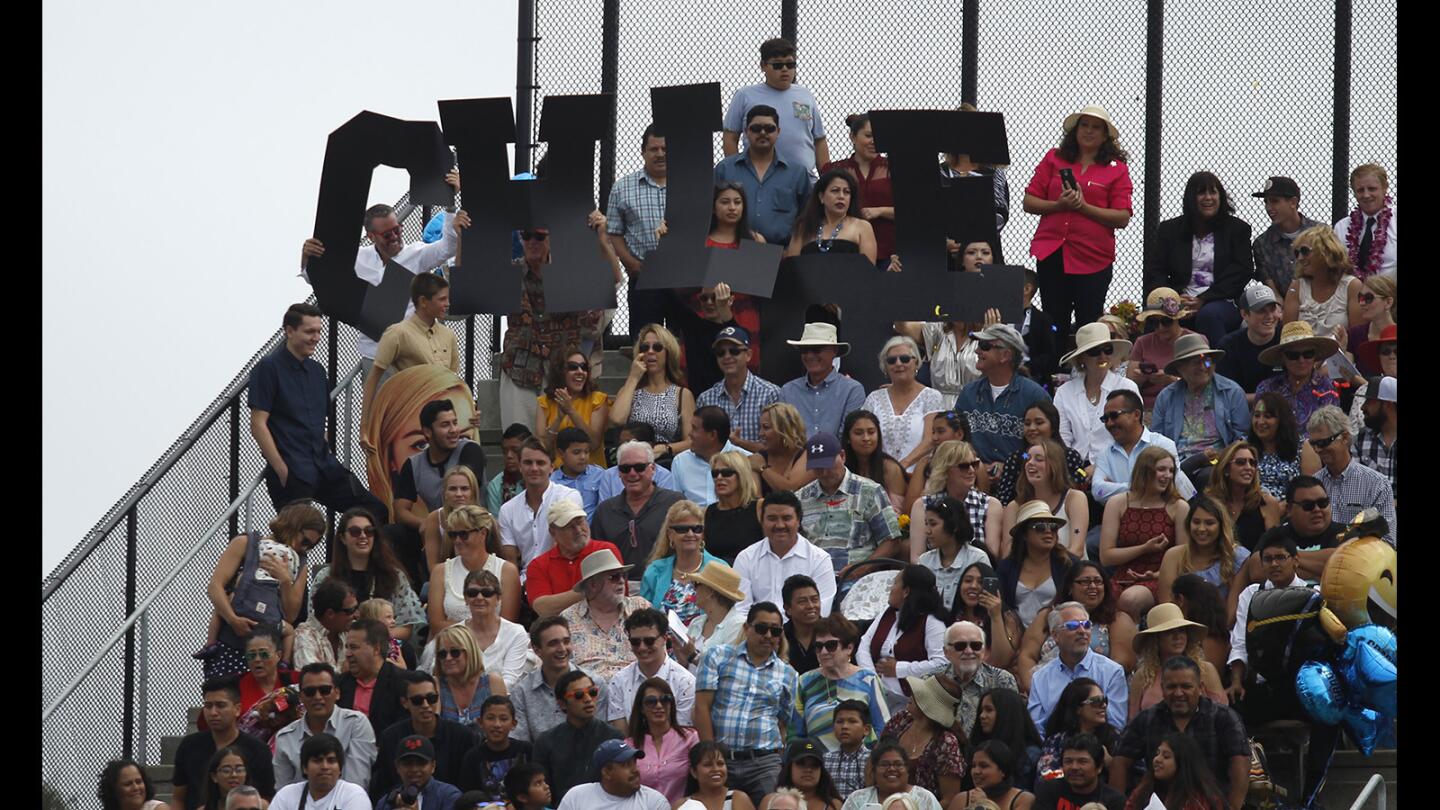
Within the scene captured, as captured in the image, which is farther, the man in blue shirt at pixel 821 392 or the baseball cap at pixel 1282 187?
the baseball cap at pixel 1282 187

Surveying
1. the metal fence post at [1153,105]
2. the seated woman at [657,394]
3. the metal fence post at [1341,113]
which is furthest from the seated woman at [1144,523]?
the metal fence post at [1341,113]

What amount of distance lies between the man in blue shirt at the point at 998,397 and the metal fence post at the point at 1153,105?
3.89m

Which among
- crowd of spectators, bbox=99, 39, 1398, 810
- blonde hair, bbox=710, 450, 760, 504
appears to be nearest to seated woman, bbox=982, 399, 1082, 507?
crowd of spectators, bbox=99, 39, 1398, 810

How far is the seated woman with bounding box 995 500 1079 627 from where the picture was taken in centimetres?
1312

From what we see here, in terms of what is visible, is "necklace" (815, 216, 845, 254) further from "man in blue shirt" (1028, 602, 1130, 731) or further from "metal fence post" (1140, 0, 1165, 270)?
"man in blue shirt" (1028, 602, 1130, 731)

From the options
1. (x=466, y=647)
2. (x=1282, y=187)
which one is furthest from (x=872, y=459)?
(x=1282, y=187)

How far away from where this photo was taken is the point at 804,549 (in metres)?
13.3

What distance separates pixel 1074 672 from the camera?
12.4 metres

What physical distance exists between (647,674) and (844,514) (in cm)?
192

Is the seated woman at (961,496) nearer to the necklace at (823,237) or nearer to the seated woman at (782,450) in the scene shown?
the seated woman at (782,450)

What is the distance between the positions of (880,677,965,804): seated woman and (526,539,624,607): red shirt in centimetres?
211

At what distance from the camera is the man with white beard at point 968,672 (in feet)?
40.2

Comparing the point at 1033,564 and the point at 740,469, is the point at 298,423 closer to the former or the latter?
the point at 740,469

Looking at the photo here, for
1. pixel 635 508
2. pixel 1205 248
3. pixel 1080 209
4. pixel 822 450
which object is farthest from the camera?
pixel 1205 248
